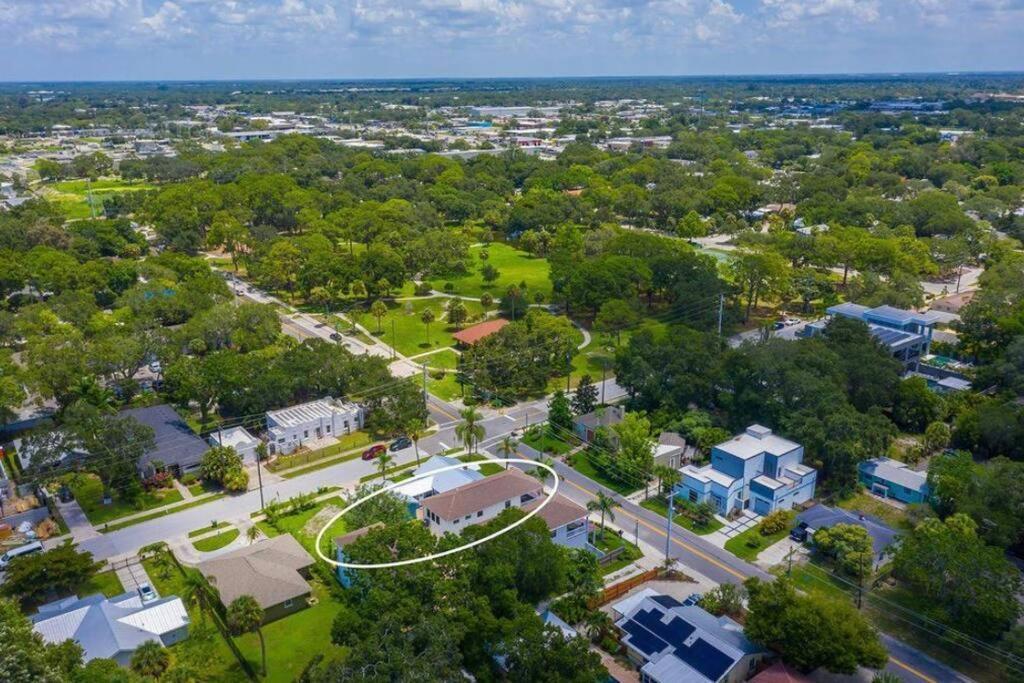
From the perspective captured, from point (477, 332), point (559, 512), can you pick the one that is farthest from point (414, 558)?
point (477, 332)

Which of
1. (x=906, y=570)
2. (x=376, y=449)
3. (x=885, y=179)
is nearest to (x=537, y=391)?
(x=376, y=449)

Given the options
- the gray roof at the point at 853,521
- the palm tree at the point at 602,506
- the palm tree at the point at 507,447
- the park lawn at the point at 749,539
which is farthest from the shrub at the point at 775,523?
the palm tree at the point at 507,447

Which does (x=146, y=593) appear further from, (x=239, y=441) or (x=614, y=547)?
(x=614, y=547)

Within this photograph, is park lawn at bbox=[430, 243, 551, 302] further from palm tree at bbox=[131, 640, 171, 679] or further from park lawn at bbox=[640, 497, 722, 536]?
palm tree at bbox=[131, 640, 171, 679]

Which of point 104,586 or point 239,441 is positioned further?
point 239,441

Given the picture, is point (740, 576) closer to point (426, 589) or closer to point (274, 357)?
point (426, 589)
